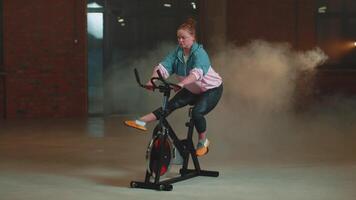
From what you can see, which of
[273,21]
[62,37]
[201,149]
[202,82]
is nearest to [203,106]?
[202,82]

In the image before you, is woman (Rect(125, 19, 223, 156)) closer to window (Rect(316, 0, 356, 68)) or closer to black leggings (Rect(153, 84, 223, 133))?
black leggings (Rect(153, 84, 223, 133))

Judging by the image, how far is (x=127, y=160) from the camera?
7996mm

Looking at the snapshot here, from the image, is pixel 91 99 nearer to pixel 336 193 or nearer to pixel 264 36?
pixel 264 36

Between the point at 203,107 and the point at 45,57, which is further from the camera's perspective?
the point at 45,57

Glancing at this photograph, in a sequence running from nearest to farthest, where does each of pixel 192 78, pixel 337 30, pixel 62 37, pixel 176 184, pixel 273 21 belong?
1. pixel 192 78
2. pixel 176 184
3. pixel 62 37
4. pixel 273 21
5. pixel 337 30

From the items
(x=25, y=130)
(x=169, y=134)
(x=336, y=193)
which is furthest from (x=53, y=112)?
(x=336, y=193)

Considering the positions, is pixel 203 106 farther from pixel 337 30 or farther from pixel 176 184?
pixel 337 30

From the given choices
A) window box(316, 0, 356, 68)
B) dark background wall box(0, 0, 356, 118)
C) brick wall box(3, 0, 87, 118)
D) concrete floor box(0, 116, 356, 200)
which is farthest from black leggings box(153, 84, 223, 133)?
window box(316, 0, 356, 68)

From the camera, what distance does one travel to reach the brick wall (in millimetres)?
12859

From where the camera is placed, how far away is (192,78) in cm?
622

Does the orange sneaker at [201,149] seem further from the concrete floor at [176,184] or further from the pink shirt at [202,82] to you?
the pink shirt at [202,82]

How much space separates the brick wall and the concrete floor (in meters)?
2.01

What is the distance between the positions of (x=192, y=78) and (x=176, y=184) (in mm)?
1065

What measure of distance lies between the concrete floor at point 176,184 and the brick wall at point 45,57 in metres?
2.01
